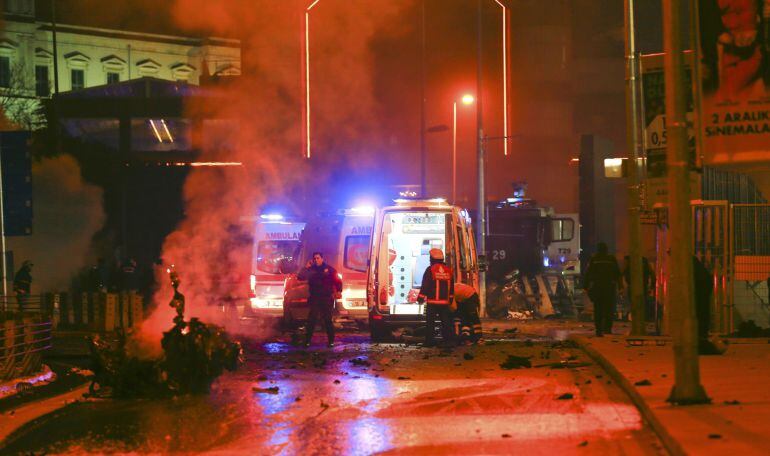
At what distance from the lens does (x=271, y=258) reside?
22656 mm

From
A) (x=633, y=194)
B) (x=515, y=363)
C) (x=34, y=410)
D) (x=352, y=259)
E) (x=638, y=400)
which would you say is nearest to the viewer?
(x=638, y=400)

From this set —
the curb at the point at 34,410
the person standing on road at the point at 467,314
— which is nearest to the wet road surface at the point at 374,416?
the curb at the point at 34,410

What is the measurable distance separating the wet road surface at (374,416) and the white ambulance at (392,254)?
12.2 ft

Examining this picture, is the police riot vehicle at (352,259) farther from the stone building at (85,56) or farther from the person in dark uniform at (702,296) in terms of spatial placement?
the stone building at (85,56)

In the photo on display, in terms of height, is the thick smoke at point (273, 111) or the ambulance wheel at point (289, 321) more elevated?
the thick smoke at point (273, 111)

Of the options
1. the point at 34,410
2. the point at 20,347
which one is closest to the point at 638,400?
the point at 34,410

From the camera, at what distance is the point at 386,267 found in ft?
57.5

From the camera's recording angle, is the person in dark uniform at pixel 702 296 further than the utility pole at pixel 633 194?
No

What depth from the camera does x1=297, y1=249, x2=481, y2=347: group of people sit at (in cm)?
1611

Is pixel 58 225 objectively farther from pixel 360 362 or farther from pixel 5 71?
pixel 5 71

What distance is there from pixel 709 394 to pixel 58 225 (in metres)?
33.0

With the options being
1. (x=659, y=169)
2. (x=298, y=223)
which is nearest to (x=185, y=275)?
(x=298, y=223)

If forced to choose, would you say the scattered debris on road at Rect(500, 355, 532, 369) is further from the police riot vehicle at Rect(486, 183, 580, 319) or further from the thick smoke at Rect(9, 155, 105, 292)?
the thick smoke at Rect(9, 155, 105, 292)

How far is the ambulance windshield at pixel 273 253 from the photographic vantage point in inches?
885
